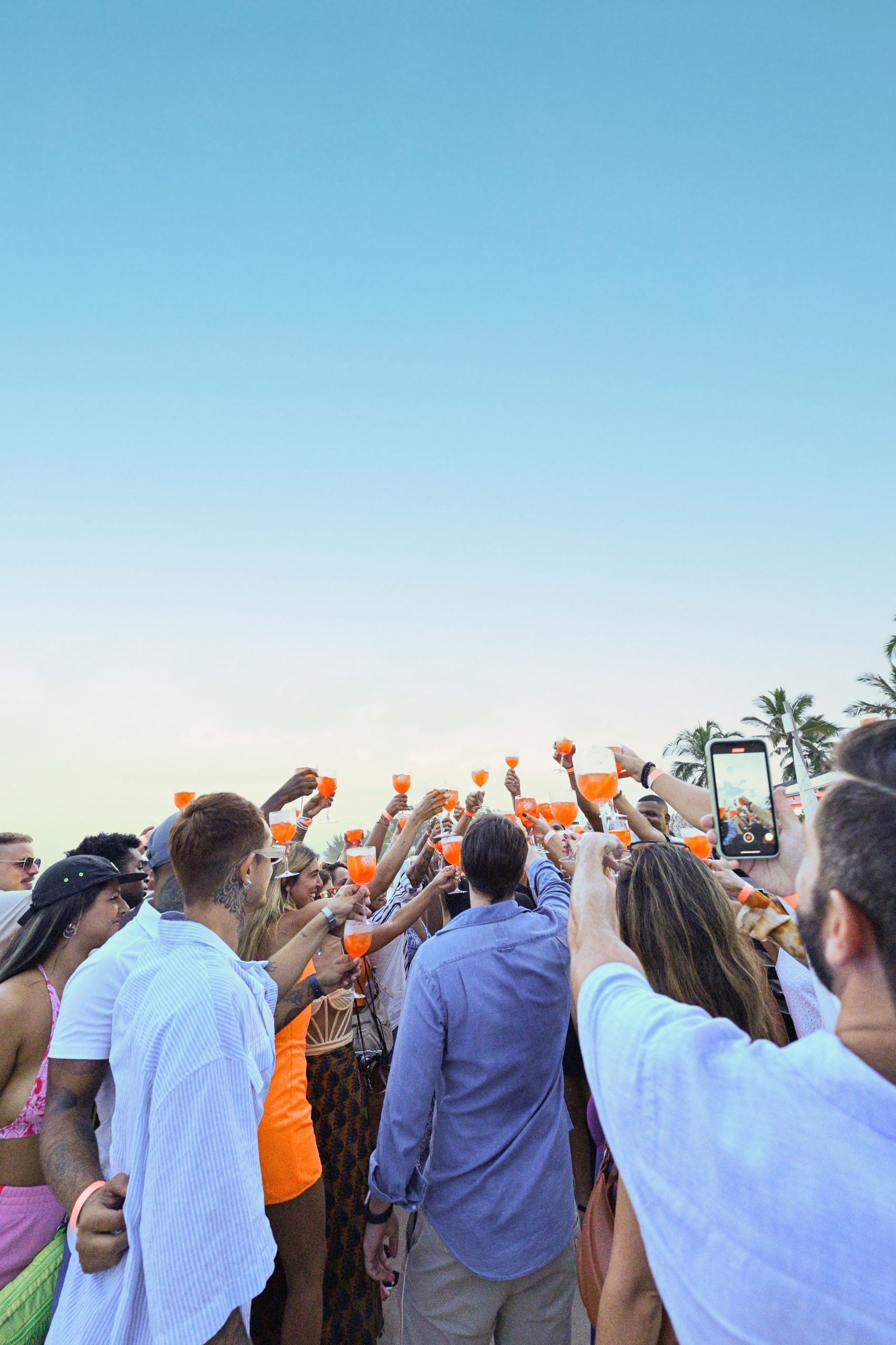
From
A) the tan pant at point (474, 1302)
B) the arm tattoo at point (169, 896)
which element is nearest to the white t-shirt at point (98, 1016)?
the arm tattoo at point (169, 896)

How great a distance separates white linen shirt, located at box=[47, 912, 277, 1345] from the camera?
1.56 m

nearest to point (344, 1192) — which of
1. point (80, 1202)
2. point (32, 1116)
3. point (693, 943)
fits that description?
point (32, 1116)

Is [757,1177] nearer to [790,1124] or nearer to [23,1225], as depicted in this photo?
[790,1124]

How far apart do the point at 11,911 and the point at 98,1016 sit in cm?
313

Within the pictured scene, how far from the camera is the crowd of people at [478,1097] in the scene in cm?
88

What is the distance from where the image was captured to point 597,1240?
2.17 metres

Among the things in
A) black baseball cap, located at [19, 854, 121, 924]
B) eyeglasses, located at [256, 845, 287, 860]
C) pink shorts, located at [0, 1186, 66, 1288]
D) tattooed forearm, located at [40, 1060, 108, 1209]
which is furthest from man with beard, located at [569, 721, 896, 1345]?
black baseball cap, located at [19, 854, 121, 924]

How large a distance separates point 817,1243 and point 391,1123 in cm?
204

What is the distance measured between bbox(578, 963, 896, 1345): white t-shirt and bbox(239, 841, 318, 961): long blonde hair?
2547 mm

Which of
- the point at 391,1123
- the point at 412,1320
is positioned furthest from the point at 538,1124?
the point at 412,1320

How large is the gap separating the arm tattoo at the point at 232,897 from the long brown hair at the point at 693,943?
4.02 ft

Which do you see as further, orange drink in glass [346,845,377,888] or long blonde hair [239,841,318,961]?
orange drink in glass [346,845,377,888]

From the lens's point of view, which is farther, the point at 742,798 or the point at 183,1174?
the point at 742,798

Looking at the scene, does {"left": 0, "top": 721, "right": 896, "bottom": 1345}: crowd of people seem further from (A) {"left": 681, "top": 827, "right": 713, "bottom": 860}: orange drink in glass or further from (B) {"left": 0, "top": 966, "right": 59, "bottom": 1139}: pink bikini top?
(A) {"left": 681, "top": 827, "right": 713, "bottom": 860}: orange drink in glass
